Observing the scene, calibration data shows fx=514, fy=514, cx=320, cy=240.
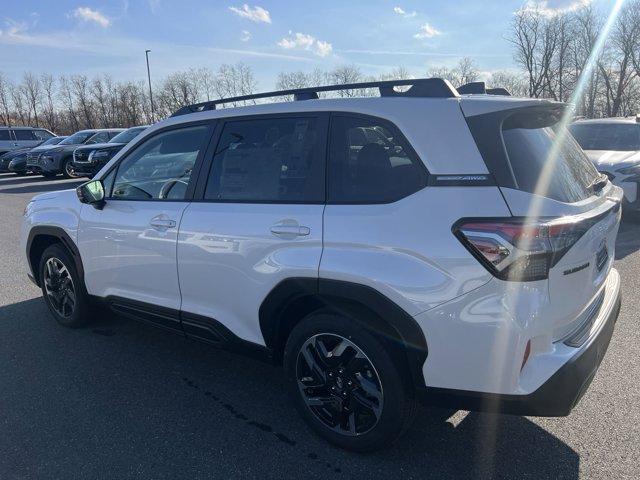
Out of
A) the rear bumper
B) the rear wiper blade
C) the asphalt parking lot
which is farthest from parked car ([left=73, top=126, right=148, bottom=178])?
the rear bumper

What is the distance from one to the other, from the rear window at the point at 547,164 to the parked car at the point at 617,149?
18.8ft

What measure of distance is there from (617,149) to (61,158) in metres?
17.3

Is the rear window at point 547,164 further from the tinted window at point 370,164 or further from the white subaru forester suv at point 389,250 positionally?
the tinted window at point 370,164

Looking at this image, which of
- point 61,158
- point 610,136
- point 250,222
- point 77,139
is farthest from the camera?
point 77,139

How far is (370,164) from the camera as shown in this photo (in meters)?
2.61

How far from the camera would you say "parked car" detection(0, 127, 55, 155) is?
82.0 feet

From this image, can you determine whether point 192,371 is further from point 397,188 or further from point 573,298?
point 573,298

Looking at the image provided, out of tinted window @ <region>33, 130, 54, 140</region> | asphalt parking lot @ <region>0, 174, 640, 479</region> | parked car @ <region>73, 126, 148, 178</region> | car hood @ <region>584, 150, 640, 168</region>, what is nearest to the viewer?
asphalt parking lot @ <region>0, 174, 640, 479</region>

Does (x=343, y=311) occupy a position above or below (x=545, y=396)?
above

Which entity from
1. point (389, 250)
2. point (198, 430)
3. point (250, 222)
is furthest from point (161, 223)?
point (389, 250)

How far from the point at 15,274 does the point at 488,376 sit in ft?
19.9

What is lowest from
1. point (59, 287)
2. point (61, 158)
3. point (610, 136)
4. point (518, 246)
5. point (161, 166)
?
point (59, 287)

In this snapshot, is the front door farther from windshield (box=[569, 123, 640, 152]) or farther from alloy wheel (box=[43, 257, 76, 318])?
windshield (box=[569, 123, 640, 152])

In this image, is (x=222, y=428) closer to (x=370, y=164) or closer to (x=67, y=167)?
(x=370, y=164)
